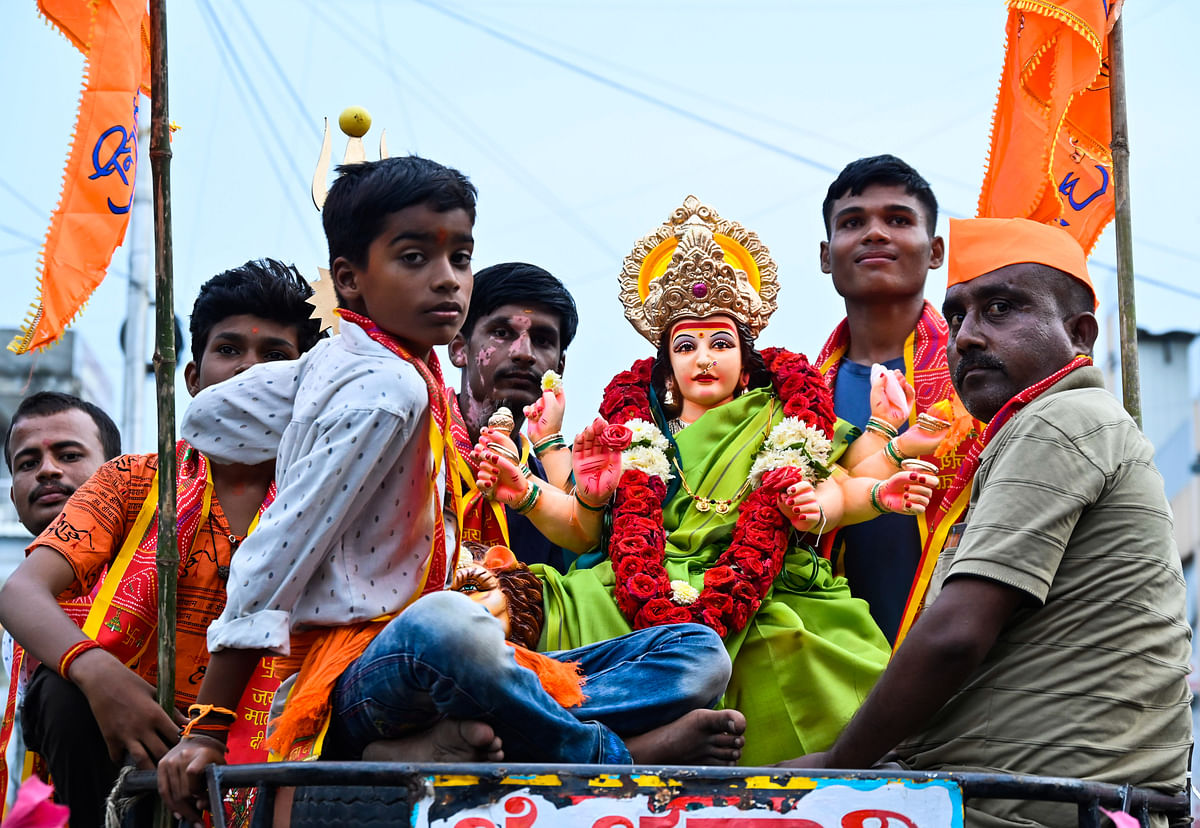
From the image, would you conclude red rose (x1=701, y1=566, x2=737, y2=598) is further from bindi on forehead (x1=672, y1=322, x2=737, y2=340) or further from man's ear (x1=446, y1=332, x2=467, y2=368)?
man's ear (x1=446, y1=332, x2=467, y2=368)

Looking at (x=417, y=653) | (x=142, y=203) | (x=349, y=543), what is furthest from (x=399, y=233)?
(x=142, y=203)

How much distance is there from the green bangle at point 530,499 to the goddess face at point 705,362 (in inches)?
26.0

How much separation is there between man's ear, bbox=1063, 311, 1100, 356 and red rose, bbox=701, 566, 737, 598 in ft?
3.92

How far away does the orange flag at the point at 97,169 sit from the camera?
3.71 metres

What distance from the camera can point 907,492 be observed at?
4.42 m

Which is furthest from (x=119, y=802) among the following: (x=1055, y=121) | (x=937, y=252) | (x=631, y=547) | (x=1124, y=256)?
(x=937, y=252)

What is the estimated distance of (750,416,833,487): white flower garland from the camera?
462cm

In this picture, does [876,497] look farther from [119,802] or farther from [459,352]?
[119,802]

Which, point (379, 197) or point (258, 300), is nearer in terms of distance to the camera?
point (379, 197)

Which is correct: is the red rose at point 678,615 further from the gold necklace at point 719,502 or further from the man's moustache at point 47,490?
the man's moustache at point 47,490

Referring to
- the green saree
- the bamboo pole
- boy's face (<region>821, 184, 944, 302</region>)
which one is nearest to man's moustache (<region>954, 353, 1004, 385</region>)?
the bamboo pole

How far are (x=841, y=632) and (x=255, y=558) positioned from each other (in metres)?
2.03

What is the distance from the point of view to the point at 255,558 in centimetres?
300

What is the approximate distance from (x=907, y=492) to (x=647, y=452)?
2.81ft
